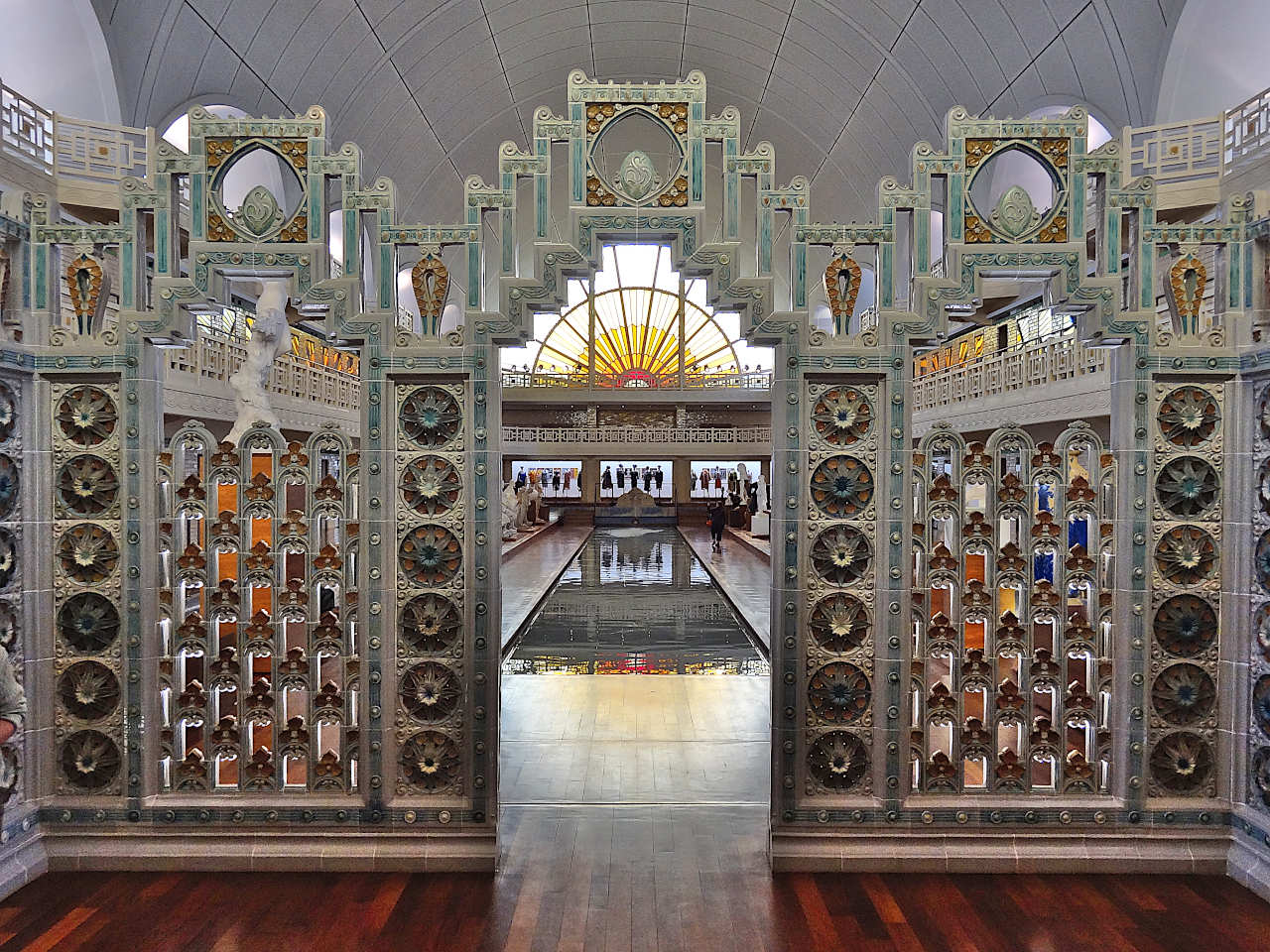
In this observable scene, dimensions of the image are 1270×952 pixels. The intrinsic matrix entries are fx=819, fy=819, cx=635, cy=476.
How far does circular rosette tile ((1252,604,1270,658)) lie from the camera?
4203 millimetres

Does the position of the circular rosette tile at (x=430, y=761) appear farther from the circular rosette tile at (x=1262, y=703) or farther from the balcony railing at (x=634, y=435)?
the balcony railing at (x=634, y=435)

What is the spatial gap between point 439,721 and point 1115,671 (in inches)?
144

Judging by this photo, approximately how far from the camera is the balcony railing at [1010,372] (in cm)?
1209

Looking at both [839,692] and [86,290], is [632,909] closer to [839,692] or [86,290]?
[839,692]

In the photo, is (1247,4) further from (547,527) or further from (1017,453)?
(547,527)

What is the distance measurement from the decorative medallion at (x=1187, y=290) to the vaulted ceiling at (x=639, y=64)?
28.7 feet

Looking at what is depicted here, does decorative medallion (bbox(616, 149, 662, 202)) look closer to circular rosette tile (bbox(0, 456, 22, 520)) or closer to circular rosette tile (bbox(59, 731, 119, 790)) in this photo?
circular rosette tile (bbox(0, 456, 22, 520))

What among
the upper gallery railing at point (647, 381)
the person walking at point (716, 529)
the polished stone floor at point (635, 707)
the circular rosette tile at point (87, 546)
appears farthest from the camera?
the upper gallery railing at point (647, 381)

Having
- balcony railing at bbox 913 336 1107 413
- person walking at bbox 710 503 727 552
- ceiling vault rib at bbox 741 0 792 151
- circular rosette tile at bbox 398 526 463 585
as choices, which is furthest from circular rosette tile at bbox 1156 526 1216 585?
person walking at bbox 710 503 727 552

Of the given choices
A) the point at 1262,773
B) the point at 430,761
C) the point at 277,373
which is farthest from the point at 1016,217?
the point at 277,373

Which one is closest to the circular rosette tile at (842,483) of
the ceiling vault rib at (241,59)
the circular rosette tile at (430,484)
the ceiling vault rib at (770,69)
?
the circular rosette tile at (430,484)

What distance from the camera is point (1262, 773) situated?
422 centimetres

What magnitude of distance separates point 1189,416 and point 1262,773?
188 cm

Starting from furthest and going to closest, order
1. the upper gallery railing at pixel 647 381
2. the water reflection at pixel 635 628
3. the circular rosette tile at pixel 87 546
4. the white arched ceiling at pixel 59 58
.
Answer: the upper gallery railing at pixel 647 381 < the white arched ceiling at pixel 59 58 < the water reflection at pixel 635 628 < the circular rosette tile at pixel 87 546
